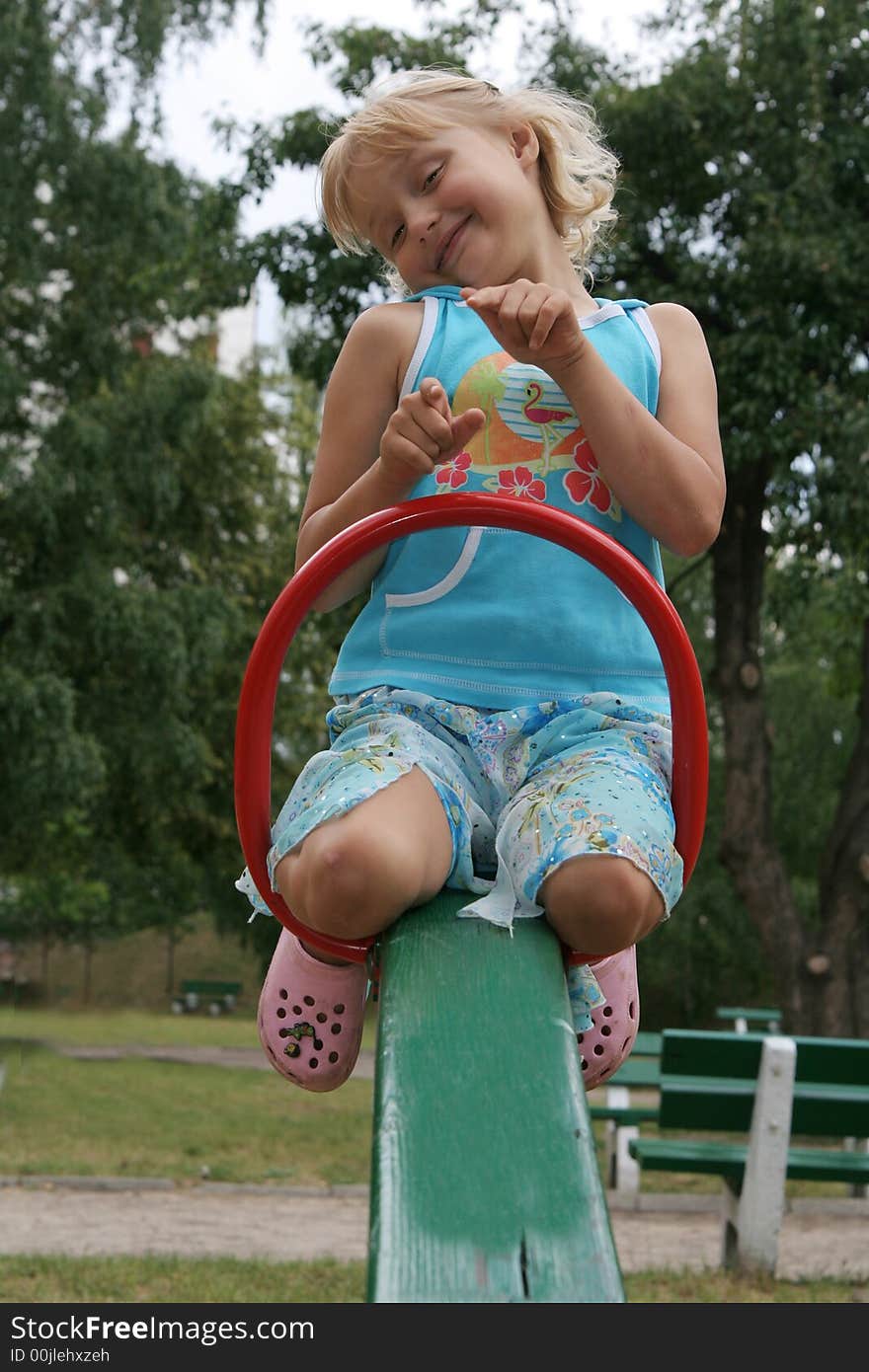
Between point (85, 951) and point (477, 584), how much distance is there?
25.1 meters

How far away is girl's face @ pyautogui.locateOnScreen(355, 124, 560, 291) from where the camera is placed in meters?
2.02

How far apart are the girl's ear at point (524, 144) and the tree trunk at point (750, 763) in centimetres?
959

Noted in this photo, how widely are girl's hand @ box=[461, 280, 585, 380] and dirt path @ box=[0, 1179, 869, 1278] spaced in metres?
4.97

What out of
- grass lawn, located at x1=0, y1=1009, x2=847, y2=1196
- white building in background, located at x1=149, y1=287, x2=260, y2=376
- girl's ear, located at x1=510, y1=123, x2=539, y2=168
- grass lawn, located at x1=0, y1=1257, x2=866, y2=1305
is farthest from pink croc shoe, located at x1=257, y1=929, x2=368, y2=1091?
white building in background, located at x1=149, y1=287, x2=260, y2=376

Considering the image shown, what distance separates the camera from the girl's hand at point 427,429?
169cm

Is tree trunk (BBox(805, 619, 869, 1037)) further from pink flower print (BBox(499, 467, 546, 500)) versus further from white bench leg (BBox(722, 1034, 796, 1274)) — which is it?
pink flower print (BBox(499, 467, 546, 500))

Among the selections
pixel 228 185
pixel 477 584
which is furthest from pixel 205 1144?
pixel 477 584

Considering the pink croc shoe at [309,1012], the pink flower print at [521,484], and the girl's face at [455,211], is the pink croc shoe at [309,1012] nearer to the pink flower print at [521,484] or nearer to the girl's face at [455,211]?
the pink flower print at [521,484]

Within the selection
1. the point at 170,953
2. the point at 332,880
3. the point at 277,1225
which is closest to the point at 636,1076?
the point at 277,1225

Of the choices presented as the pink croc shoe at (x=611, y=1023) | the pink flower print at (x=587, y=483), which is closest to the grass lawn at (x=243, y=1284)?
the pink croc shoe at (x=611, y=1023)

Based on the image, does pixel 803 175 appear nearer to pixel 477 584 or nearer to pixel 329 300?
pixel 329 300

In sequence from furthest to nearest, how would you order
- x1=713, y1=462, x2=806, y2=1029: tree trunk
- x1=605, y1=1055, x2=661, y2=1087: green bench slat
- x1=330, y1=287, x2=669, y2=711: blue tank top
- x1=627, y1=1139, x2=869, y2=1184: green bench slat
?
x1=713, y1=462, x2=806, y2=1029: tree trunk < x1=605, y1=1055, x2=661, y2=1087: green bench slat < x1=627, y1=1139, x2=869, y2=1184: green bench slat < x1=330, y1=287, x2=669, y2=711: blue tank top

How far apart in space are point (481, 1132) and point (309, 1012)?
77 centimetres

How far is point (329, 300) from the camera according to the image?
11062 millimetres
